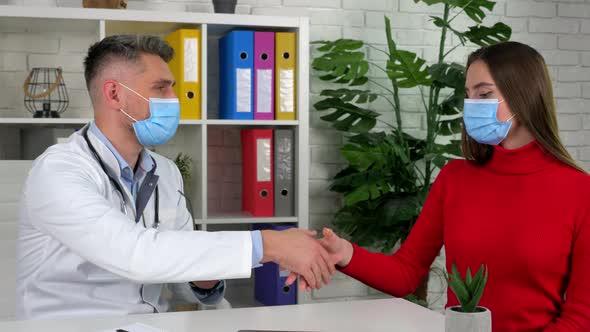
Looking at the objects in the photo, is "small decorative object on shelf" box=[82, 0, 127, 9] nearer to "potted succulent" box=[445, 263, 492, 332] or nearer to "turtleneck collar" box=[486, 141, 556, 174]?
"turtleneck collar" box=[486, 141, 556, 174]

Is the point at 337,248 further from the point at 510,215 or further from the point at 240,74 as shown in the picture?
the point at 240,74

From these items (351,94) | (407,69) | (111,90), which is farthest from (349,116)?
(111,90)

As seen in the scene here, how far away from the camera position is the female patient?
192cm

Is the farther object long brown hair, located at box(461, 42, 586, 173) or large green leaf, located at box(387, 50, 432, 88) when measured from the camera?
large green leaf, located at box(387, 50, 432, 88)

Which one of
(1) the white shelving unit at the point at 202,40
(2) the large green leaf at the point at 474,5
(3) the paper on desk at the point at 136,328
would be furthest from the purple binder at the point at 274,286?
(3) the paper on desk at the point at 136,328

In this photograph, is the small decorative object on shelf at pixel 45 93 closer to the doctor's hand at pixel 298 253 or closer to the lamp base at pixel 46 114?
A: the lamp base at pixel 46 114

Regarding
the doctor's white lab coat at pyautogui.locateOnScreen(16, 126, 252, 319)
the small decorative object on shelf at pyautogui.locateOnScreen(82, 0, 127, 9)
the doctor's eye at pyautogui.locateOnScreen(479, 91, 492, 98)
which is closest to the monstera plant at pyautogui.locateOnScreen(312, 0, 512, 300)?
the small decorative object on shelf at pyautogui.locateOnScreen(82, 0, 127, 9)

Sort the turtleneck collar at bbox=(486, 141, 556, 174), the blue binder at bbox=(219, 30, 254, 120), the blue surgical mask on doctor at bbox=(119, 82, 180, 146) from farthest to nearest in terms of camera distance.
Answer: the blue binder at bbox=(219, 30, 254, 120) < the blue surgical mask on doctor at bbox=(119, 82, 180, 146) < the turtleneck collar at bbox=(486, 141, 556, 174)

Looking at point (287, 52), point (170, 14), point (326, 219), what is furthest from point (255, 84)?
point (326, 219)

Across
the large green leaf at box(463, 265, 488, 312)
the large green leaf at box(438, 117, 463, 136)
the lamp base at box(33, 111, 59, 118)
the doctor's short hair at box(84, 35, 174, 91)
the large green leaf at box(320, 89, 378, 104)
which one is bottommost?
the large green leaf at box(463, 265, 488, 312)

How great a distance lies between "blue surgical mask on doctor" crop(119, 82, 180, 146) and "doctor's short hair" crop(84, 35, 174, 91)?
9cm

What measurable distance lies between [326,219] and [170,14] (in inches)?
49.2

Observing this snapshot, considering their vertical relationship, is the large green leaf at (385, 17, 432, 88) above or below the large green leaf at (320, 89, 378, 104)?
above

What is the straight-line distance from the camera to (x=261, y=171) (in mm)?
3148
